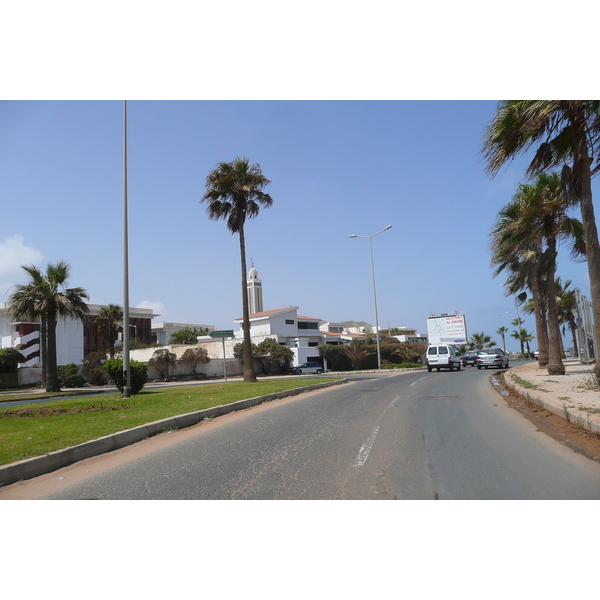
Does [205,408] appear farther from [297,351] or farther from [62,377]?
[297,351]

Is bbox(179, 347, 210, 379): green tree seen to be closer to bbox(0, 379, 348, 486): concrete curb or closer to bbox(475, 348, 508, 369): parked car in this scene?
bbox(475, 348, 508, 369): parked car

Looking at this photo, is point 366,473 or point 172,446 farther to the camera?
point 172,446

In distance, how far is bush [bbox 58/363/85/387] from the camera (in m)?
40.4

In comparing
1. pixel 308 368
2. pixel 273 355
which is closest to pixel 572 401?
pixel 308 368

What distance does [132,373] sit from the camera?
21438 mm

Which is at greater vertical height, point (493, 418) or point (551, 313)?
point (551, 313)

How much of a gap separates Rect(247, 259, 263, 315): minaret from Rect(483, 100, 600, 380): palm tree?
101546mm

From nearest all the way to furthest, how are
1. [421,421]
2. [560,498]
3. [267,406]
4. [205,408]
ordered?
[560,498]
[421,421]
[205,408]
[267,406]

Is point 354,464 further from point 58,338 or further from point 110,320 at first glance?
point 58,338

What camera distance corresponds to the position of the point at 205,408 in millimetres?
13008

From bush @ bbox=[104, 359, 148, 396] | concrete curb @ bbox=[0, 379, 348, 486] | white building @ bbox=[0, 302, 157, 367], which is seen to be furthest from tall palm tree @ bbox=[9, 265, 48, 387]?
concrete curb @ bbox=[0, 379, 348, 486]

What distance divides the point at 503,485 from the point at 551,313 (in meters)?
19.3

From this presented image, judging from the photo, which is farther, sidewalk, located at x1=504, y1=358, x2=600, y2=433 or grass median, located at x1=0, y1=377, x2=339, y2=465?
sidewalk, located at x1=504, y1=358, x2=600, y2=433
